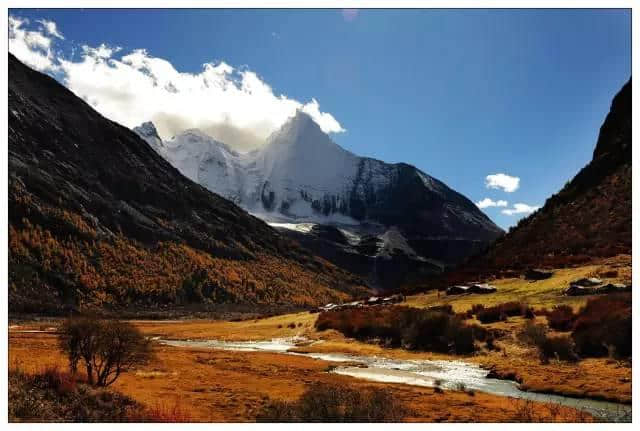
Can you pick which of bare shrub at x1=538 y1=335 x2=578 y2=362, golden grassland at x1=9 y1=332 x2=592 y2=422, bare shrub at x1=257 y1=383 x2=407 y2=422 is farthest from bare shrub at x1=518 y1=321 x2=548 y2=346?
bare shrub at x1=257 y1=383 x2=407 y2=422

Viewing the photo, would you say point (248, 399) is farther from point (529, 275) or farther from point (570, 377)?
point (529, 275)

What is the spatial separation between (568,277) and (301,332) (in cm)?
2357

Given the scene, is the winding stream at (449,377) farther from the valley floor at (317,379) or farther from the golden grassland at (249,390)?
the golden grassland at (249,390)

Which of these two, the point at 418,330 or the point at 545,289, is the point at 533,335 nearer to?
the point at 418,330

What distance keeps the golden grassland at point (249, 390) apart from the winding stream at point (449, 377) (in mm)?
1182

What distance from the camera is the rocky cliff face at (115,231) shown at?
8444 cm

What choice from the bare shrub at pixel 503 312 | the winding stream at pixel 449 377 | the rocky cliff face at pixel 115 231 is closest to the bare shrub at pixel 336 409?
the winding stream at pixel 449 377

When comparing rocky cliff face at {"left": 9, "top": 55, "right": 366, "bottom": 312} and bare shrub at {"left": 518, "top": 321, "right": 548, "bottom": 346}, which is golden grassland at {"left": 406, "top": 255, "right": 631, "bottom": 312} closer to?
bare shrub at {"left": 518, "top": 321, "right": 548, "bottom": 346}

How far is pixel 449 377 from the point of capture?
22859 mm

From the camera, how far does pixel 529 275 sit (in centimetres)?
4453

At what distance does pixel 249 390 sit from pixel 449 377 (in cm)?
947

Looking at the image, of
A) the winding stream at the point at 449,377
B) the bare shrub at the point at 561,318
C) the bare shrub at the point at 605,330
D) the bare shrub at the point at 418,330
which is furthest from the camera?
the bare shrub at the point at 418,330

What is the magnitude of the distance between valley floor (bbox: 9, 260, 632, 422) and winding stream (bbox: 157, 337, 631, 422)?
2.34 feet
